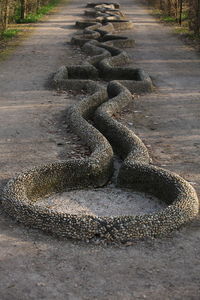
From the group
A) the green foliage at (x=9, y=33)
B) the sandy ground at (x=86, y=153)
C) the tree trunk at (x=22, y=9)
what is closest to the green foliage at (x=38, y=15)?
the tree trunk at (x=22, y=9)

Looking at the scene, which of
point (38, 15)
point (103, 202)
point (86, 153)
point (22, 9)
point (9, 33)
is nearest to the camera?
point (103, 202)

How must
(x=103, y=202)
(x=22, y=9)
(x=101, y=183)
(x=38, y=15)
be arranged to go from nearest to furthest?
(x=103, y=202)
(x=101, y=183)
(x=22, y=9)
(x=38, y=15)

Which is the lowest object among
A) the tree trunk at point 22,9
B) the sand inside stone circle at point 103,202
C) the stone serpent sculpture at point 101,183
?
the sand inside stone circle at point 103,202

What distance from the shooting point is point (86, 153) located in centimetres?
761

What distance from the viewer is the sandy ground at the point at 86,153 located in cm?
438

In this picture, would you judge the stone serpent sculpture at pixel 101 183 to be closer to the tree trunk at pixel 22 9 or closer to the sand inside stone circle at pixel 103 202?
the sand inside stone circle at pixel 103 202

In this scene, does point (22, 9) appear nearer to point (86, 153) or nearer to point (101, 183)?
point (86, 153)

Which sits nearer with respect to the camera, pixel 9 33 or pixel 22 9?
pixel 9 33

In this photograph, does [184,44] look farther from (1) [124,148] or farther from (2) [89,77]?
(1) [124,148]

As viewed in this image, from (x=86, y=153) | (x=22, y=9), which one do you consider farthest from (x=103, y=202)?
(x=22, y=9)

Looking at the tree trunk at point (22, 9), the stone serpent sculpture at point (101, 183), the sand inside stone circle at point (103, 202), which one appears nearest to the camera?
the stone serpent sculpture at point (101, 183)

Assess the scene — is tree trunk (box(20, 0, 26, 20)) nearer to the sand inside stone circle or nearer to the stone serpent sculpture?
the stone serpent sculpture

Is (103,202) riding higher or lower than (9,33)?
lower

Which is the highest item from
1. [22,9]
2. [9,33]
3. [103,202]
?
[22,9]
